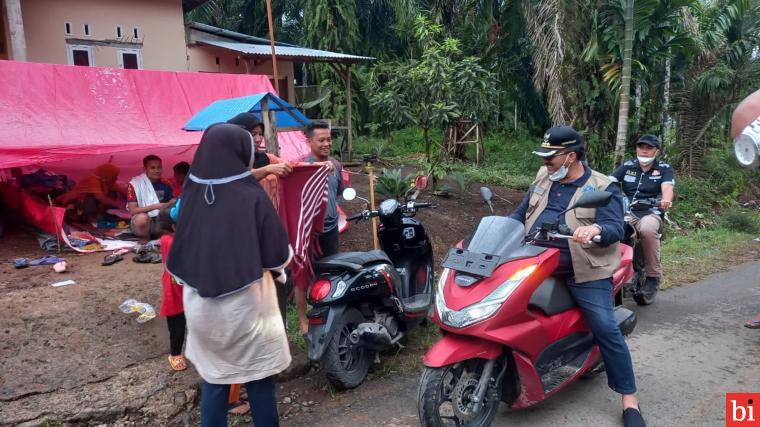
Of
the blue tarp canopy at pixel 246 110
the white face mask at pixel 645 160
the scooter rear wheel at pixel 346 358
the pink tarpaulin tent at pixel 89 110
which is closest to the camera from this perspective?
the scooter rear wheel at pixel 346 358

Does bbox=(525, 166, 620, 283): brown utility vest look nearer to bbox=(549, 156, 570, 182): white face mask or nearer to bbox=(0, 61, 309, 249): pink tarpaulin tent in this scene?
bbox=(549, 156, 570, 182): white face mask

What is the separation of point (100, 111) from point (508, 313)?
583 cm

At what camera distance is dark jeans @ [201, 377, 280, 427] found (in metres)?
2.65

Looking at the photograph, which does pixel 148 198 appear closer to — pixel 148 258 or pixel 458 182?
pixel 148 258

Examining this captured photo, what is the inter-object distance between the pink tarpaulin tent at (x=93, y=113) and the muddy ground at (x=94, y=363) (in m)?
1.55

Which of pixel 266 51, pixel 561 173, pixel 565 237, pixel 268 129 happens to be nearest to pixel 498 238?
pixel 565 237

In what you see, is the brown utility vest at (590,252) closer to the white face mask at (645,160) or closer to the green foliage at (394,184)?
the white face mask at (645,160)

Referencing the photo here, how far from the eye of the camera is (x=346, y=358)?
3.59m

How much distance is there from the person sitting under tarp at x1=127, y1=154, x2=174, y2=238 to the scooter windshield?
3.99 meters

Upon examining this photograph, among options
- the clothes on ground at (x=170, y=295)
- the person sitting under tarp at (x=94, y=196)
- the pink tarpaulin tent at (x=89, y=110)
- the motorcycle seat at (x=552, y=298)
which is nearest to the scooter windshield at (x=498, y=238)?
the motorcycle seat at (x=552, y=298)

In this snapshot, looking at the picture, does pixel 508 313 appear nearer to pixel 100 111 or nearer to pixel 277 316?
pixel 277 316

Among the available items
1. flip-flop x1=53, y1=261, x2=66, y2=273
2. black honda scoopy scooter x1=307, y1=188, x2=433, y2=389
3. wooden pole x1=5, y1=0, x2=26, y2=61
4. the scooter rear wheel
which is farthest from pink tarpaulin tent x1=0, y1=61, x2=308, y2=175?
the scooter rear wheel

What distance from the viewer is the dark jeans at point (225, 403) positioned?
2.65 meters

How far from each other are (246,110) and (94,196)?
10.3 feet
